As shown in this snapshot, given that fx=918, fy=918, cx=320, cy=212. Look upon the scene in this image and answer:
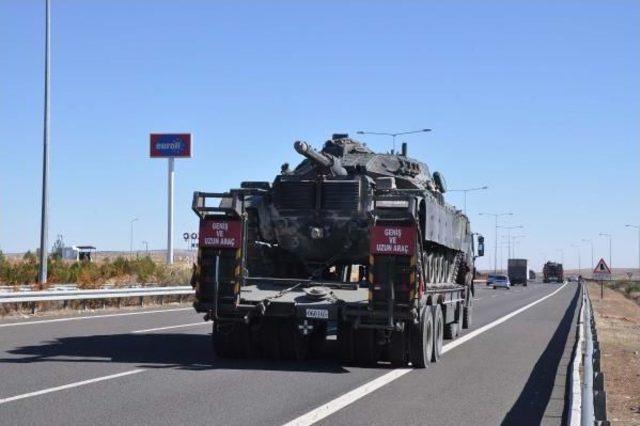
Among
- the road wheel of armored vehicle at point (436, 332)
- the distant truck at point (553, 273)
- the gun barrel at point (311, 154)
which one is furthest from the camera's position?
the distant truck at point (553, 273)

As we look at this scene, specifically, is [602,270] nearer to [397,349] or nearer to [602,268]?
[602,268]

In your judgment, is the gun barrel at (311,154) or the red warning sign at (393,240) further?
the gun barrel at (311,154)

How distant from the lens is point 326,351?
55.9ft

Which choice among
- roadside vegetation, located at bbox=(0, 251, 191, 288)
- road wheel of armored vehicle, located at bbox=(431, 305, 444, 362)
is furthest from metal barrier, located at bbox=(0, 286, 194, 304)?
road wheel of armored vehicle, located at bbox=(431, 305, 444, 362)

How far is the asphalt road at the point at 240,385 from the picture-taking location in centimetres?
992

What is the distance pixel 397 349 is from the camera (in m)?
14.9

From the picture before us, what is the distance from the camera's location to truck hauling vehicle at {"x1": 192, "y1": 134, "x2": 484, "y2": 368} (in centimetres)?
1426

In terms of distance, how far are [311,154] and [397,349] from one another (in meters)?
3.50

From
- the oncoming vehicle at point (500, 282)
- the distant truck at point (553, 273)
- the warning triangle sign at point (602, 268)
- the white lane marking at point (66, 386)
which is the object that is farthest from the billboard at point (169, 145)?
the distant truck at point (553, 273)

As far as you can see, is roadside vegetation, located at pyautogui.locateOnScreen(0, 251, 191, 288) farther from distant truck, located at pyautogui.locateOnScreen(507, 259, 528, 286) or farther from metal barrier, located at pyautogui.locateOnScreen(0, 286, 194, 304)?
distant truck, located at pyautogui.locateOnScreen(507, 259, 528, 286)

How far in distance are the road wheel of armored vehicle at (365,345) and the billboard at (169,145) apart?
4711 centimetres

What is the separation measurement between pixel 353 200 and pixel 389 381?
3720 mm

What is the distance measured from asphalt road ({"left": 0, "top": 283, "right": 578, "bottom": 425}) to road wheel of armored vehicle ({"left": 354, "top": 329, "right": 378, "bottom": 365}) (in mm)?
282

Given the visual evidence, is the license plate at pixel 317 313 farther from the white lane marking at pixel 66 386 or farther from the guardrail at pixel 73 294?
the guardrail at pixel 73 294
